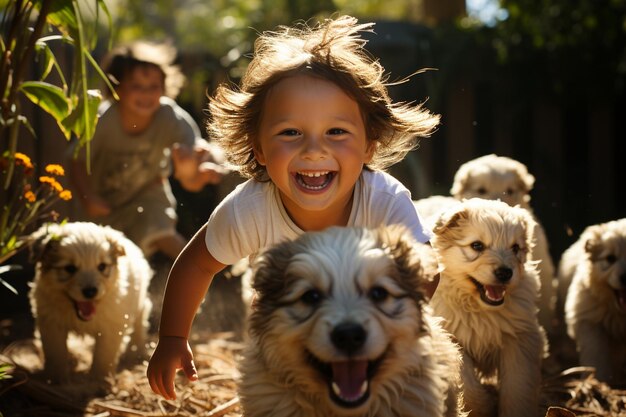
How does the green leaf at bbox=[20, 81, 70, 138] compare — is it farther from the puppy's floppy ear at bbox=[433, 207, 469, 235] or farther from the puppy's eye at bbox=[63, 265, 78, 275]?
the puppy's floppy ear at bbox=[433, 207, 469, 235]

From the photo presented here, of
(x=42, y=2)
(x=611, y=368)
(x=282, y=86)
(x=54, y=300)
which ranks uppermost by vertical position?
(x=42, y=2)

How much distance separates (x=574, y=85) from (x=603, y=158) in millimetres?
1055

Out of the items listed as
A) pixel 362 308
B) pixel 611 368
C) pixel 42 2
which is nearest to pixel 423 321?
pixel 362 308

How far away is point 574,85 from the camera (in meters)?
9.73

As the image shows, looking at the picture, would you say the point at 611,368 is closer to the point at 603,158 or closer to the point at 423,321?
the point at 423,321

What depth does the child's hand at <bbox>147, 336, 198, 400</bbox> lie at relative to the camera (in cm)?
351

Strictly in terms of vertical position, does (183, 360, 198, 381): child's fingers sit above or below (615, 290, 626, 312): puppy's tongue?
below

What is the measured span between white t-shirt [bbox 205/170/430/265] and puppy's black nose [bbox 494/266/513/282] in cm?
76

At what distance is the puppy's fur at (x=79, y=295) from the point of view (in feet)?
17.7

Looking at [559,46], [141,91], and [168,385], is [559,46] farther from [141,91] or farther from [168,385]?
[168,385]

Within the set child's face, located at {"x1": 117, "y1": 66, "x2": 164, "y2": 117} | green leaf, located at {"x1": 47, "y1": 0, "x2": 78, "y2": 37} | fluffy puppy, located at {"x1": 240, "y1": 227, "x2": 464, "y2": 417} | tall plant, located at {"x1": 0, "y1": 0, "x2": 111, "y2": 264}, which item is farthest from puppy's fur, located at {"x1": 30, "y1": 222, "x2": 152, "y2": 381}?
fluffy puppy, located at {"x1": 240, "y1": 227, "x2": 464, "y2": 417}

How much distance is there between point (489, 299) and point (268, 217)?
4.54 feet

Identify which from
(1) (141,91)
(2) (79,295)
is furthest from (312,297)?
(1) (141,91)

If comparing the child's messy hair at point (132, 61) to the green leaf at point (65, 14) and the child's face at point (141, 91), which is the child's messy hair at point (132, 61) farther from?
the green leaf at point (65, 14)
